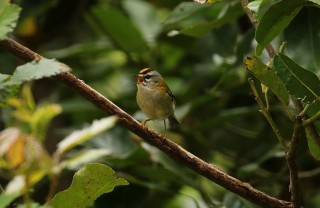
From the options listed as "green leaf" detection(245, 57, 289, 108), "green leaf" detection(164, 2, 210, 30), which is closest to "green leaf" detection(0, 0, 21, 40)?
"green leaf" detection(245, 57, 289, 108)

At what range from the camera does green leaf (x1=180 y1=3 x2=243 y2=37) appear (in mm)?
1851

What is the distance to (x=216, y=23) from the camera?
1891mm

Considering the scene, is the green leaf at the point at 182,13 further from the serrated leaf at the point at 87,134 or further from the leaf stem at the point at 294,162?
the serrated leaf at the point at 87,134

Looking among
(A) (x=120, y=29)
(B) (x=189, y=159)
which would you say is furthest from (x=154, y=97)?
(B) (x=189, y=159)

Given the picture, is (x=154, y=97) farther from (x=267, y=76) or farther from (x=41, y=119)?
(x=41, y=119)

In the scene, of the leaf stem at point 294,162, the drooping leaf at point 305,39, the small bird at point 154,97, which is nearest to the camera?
the leaf stem at point 294,162

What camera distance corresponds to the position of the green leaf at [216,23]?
72.9 inches

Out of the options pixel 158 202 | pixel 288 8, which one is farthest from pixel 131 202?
pixel 288 8

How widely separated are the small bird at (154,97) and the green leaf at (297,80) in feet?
3.22

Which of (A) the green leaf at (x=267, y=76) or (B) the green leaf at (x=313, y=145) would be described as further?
(B) the green leaf at (x=313, y=145)

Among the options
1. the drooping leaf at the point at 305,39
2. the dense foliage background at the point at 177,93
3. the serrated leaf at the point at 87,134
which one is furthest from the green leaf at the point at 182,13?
the serrated leaf at the point at 87,134

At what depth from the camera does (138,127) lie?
1.40 metres

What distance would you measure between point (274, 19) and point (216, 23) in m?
0.49

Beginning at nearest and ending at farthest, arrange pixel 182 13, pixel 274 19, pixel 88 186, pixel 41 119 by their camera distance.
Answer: pixel 41 119 < pixel 88 186 < pixel 274 19 < pixel 182 13
